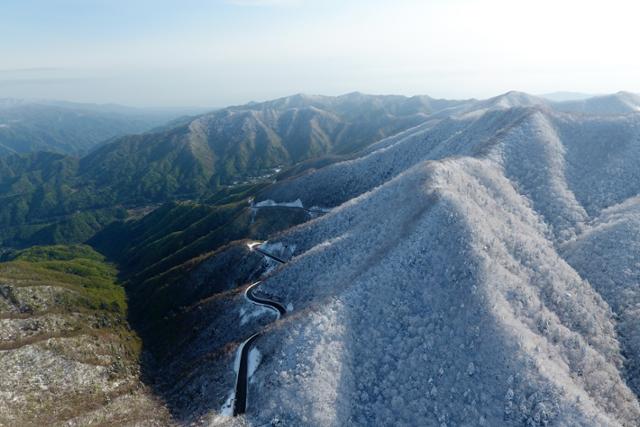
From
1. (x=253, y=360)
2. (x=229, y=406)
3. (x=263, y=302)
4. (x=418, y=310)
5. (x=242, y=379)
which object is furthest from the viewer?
(x=263, y=302)

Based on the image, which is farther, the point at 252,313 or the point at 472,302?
the point at 252,313

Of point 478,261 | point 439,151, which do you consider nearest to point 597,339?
point 478,261

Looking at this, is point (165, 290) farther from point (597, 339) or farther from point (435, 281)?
point (597, 339)

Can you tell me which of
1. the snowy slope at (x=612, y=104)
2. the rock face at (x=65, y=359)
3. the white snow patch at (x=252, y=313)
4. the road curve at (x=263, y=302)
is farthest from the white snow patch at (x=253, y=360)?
the snowy slope at (x=612, y=104)

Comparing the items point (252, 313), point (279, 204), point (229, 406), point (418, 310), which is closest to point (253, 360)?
point (229, 406)

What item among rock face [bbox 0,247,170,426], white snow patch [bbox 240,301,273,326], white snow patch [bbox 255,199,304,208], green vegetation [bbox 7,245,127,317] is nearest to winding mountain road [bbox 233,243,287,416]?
white snow patch [bbox 240,301,273,326]

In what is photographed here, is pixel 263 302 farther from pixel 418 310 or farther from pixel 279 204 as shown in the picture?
pixel 279 204
